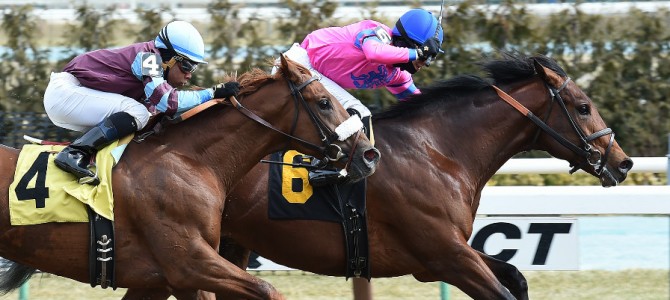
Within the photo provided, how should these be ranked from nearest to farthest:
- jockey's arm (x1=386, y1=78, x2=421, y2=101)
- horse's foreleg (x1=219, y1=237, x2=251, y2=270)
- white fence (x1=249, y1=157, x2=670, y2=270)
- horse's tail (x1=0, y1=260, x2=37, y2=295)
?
horse's tail (x1=0, y1=260, x2=37, y2=295), horse's foreleg (x1=219, y1=237, x2=251, y2=270), jockey's arm (x1=386, y1=78, x2=421, y2=101), white fence (x1=249, y1=157, x2=670, y2=270)

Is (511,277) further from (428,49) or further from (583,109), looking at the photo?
(428,49)

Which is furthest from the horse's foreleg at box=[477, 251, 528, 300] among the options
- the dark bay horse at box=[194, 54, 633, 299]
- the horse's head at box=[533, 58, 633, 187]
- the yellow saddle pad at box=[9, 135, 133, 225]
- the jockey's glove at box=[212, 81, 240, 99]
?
the yellow saddle pad at box=[9, 135, 133, 225]

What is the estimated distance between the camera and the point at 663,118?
957cm

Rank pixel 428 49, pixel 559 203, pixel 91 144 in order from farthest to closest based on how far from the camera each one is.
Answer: pixel 559 203, pixel 428 49, pixel 91 144

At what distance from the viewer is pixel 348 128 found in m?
4.87

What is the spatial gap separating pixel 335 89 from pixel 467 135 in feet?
2.34

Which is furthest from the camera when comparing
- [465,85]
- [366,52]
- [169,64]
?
[465,85]

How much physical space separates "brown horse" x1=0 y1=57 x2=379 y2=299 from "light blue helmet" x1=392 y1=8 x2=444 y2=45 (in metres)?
0.89

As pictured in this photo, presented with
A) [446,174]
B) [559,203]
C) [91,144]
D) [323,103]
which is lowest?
[559,203]

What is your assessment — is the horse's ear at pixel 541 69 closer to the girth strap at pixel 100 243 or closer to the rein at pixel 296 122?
the rein at pixel 296 122

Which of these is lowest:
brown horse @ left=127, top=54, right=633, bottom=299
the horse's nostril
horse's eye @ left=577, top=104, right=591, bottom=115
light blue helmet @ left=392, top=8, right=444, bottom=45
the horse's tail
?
the horse's tail

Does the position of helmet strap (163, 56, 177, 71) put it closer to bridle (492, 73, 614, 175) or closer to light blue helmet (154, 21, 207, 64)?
light blue helmet (154, 21, 207, 64)

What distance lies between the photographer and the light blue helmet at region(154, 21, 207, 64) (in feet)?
16.3

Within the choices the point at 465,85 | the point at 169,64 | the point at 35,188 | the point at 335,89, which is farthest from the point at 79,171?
the point at 465,85
